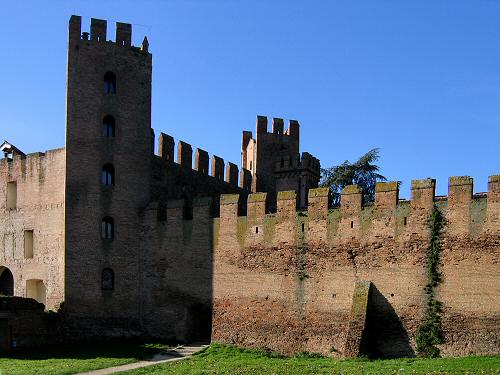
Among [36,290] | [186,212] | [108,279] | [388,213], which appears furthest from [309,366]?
[36,290]

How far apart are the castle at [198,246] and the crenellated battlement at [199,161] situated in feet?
0.33

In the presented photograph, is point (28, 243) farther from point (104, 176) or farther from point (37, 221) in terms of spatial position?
point (104, 176)

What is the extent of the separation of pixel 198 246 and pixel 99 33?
961 centimetres

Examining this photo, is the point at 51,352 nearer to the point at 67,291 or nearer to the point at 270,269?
the point at 67,291

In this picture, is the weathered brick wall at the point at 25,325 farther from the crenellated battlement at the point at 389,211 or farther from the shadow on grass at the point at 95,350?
the crenellated battlement at the point at 389,211

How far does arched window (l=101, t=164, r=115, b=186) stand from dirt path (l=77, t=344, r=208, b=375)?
714 cm

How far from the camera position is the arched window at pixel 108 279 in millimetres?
29156

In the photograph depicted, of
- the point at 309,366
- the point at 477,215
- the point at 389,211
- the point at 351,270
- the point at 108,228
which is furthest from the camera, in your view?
the point at 108,228

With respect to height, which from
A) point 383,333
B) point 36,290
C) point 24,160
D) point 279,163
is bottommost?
point 383,333

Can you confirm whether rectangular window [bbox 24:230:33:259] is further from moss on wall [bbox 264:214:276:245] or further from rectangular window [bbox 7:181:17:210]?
moss on wall [bbox 264:214:276:245]

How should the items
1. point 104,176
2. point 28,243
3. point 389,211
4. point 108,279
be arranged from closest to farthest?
point 389,211 → point 108,279 → point 104,176 → point 28,243

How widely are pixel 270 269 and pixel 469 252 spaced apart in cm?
707

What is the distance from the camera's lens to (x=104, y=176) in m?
29.7

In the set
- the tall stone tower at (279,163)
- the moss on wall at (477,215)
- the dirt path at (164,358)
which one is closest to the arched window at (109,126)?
the dirt path at (164,358)
